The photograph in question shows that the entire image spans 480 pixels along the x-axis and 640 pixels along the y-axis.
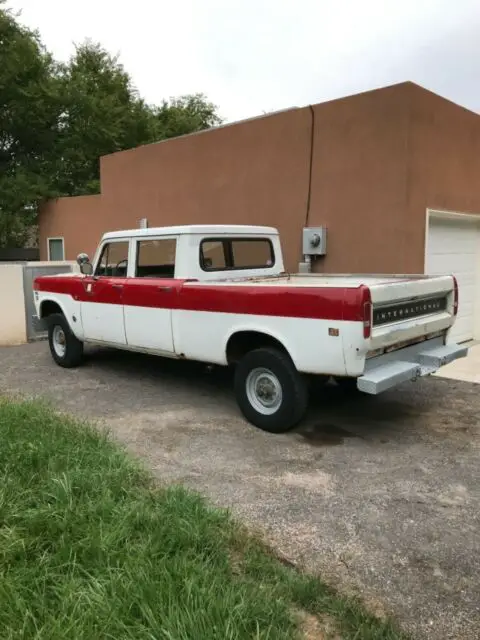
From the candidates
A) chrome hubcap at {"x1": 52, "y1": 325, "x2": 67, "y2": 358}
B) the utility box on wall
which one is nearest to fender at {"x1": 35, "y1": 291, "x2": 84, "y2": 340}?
chrome hubcap at {"x1": 52, "y1": 325, "x2": 67, "y2": 358}

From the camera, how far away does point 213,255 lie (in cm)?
633

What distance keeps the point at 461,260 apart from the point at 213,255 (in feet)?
16.1

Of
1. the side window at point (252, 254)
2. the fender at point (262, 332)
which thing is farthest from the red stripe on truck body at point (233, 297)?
the side window at point (252, 254)

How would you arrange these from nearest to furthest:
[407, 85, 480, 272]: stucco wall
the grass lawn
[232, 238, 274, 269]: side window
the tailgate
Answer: the grass lawn
the tailgate
[232, 238, 274, 269]: side window
[407, 85, 480, 272]: stucco wall

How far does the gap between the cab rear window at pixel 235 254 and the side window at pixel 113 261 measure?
1164 millimetres

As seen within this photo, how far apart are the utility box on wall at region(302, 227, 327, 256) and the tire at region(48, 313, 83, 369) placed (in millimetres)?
3687

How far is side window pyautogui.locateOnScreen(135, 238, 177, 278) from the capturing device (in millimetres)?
6227

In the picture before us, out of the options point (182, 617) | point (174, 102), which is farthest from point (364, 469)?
point (174, 102)

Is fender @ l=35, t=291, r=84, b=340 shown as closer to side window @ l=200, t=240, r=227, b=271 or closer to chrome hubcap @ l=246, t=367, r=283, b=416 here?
side window @ l=200, t=240, r=227, b=271

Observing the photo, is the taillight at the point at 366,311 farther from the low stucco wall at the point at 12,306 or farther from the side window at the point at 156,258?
the low stucco wall at the point at 12,306

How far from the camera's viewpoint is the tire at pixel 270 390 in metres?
4.98

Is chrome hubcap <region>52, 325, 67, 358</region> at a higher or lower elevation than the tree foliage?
lower

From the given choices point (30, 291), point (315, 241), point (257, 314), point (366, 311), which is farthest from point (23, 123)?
point (366, 311)

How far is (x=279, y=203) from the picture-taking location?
9195mm
